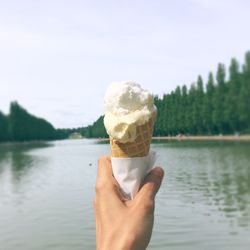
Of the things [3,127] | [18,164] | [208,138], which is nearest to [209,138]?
[208,138]

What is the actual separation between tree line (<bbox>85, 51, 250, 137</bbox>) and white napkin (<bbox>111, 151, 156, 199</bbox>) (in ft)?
202

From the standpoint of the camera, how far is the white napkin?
259cm

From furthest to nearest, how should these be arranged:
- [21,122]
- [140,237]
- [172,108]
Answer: [21,122] < [172,108] < [140,237]

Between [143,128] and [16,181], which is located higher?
[143,128]

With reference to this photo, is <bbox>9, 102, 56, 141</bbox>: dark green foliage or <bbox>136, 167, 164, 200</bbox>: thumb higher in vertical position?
<bbox>9, 102, 56, 141</bbox>: dark green foliage

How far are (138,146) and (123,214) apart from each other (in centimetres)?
34

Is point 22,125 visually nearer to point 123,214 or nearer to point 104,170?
point 104,170

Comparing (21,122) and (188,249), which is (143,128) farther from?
(21,122)

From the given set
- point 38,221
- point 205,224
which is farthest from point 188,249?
point 38,221

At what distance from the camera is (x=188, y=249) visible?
12.7 m

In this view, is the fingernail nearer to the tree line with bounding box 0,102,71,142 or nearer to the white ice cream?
the white ice cream

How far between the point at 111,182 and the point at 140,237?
0.30m

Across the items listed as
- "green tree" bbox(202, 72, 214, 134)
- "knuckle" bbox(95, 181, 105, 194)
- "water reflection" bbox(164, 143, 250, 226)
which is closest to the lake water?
"water reflection" bbox(164, 143, 250, 226)

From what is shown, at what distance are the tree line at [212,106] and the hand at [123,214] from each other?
202 feet
